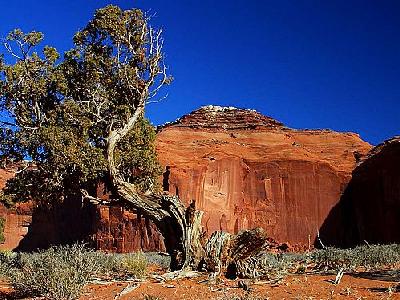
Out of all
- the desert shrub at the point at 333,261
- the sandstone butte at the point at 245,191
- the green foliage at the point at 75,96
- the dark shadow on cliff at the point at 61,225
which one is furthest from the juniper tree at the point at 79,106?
the dark shadow on cliff at the point at 61,225

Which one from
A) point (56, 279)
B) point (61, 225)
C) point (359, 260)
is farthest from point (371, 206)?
point (56, 279)

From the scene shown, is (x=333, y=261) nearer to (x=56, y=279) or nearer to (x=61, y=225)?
(x=56, y=279)

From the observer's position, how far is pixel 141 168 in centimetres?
1736

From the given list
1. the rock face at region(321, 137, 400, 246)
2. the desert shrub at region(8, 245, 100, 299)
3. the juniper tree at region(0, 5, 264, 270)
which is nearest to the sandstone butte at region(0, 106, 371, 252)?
the rock face at region(321, 137, 400, 246)

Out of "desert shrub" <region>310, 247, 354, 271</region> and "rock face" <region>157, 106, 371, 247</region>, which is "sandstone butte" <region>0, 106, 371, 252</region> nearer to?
"rock face" <region>157, 106, 371, 247</region>

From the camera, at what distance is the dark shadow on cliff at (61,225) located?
44631 mm

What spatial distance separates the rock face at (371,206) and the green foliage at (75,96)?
92.7 feet

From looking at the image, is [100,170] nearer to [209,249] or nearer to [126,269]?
[126,269]

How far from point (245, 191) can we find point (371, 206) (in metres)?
11.3

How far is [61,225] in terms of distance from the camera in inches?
1933

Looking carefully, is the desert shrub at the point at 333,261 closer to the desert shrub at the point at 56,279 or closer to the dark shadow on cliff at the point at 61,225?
the desert shrub at the point at 56,279

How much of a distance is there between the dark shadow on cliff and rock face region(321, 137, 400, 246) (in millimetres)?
22092

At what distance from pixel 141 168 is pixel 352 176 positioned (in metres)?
32.7

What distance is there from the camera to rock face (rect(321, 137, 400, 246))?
3831cm
